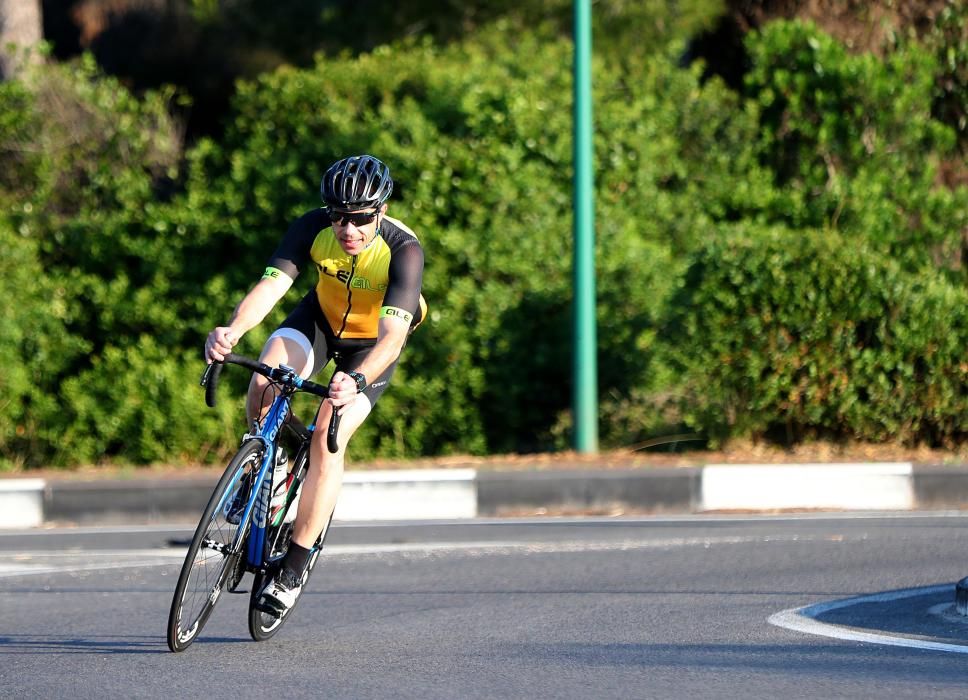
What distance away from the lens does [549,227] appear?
37.0 feet

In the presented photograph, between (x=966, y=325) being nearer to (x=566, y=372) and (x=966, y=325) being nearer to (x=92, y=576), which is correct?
(x=566, y=372)

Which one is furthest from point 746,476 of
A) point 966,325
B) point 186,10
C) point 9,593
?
point 186,10

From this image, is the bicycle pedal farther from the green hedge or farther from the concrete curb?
the green hedge

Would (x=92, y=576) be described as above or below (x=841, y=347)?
below

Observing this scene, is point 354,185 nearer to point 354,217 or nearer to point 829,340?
point 354,217

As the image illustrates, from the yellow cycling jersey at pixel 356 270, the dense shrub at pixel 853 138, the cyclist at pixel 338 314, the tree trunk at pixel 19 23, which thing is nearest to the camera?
the cyclist at pixel 338 314

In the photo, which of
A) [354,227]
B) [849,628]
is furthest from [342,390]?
[849,628]

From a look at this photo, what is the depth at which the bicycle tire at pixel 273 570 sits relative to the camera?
5.38m

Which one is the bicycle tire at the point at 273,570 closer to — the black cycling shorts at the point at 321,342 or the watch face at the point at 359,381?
the black cycling shorts at the point at 321,342

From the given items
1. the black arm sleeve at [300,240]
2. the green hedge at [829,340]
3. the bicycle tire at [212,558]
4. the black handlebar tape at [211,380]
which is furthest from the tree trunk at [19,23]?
the bicycle tire at [212,558]

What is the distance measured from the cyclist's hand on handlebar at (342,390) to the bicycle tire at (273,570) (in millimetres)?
521

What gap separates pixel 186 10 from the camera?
1958 cm

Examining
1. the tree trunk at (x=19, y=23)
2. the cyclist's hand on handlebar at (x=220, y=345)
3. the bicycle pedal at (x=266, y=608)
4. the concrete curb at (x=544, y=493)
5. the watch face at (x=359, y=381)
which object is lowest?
the bicycle pedal at (x=266, y=608)

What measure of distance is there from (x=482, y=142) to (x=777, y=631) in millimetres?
6808
